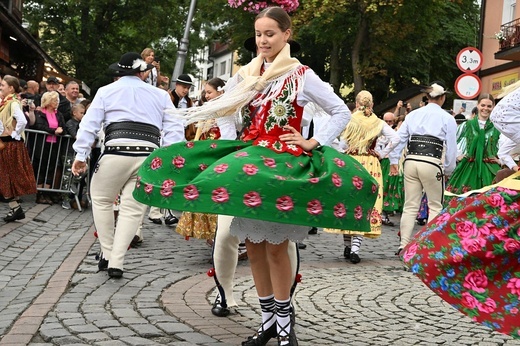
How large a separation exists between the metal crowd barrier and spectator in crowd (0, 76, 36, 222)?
183cm

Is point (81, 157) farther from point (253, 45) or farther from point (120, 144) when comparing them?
point (253, 45)

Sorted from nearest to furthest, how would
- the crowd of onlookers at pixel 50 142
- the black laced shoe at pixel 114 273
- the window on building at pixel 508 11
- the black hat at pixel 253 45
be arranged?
the black hat at pixel 253 45 → the black laced shoe at pixel 114 273 → the crowd of onlookers at pixel 50 142 → the window on building at pixel 508 11

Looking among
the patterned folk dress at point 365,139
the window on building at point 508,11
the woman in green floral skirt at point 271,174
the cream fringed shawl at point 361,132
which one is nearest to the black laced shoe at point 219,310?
the woman in green floral skirt at point 271,174

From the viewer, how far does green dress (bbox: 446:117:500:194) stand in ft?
41.3

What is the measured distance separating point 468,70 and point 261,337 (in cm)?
1342

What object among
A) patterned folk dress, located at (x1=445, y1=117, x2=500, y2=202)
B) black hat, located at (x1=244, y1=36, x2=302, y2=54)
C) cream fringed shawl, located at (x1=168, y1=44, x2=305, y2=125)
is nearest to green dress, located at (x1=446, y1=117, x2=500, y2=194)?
patterned folk dress, located at (x1=445, y1=117, x2=500, y2=202)

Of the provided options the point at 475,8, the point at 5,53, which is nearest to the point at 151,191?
the point at 5,53

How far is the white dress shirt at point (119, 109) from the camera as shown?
26.0ft

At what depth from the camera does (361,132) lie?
11.0 metres

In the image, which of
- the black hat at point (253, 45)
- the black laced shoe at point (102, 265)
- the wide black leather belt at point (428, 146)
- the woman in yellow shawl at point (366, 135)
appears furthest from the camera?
the woman in yellow shawl at point (366, 135)

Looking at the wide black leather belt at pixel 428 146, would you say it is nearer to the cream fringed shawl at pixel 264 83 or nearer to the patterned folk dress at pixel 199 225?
the patterned folk dress at pixel 199 225

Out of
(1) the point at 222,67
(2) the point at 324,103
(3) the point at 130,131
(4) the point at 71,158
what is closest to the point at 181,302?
(3) the point at 130,131

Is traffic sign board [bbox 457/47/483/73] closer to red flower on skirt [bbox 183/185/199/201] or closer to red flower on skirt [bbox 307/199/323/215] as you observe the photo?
red flower on skirt [bbox 307/199/323/215]

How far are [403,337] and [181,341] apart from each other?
1.44 meters
